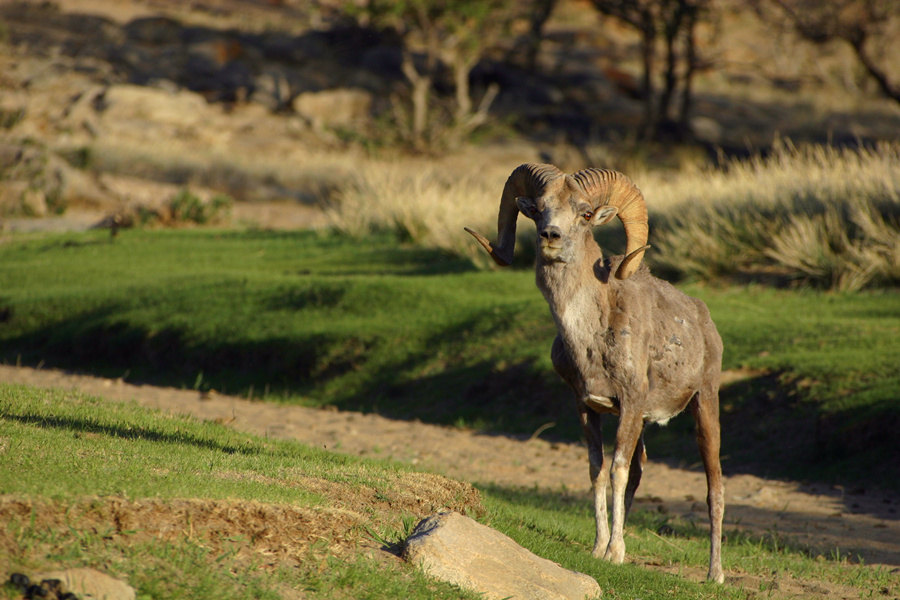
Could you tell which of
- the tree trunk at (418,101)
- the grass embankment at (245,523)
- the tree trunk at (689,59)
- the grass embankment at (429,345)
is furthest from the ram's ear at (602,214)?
the tree trunk at (418,101)

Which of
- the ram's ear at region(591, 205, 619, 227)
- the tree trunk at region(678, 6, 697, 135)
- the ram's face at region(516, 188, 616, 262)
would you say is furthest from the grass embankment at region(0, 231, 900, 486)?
the tree trunk at region(678, 6, 697, 135)

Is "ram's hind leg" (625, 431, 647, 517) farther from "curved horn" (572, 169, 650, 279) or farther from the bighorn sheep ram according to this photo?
"curved horn" (572, 169, 650, 279)

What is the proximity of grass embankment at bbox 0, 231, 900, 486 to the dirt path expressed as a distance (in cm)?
55

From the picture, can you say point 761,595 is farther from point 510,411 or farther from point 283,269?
point 283,269

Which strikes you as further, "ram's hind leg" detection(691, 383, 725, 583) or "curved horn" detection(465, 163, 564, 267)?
"ram's hind leg" detection(691, 383, 725, 583)

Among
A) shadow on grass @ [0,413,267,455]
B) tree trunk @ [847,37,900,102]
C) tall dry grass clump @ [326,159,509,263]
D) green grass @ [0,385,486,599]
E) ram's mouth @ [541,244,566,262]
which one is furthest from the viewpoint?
tree trunk @ [847,37,900,102]

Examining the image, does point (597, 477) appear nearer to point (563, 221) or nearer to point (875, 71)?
point (563, 221)

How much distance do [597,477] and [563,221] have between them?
6.10 ft

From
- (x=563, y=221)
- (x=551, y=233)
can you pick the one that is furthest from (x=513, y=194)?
(x=551, y=233)

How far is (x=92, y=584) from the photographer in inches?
→ 191

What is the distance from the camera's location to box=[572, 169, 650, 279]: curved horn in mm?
7328

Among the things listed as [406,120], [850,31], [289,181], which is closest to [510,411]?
[850,31]

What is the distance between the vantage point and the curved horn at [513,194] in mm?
7406

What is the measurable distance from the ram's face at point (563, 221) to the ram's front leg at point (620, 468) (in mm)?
1177
